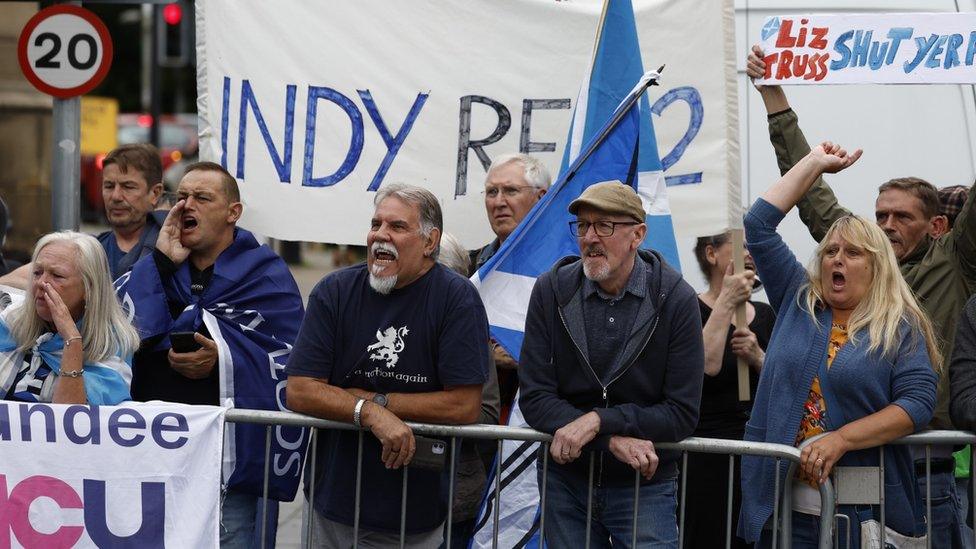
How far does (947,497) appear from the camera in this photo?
5.33 metres

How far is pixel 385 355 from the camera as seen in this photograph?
200 inches

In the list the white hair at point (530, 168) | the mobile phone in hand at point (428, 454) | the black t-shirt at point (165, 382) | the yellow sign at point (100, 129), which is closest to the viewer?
the mobile phone in hand at point (428, 454)

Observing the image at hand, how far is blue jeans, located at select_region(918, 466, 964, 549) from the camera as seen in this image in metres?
5.25

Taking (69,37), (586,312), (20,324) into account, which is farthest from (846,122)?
(69,37)

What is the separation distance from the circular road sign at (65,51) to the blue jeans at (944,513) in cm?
505

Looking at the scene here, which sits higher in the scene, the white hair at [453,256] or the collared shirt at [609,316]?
the white hair at [453,256]

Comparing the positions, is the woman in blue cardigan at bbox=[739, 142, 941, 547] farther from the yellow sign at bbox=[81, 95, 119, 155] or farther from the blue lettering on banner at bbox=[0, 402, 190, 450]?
the yellow sign at bbox=[81, 95, 119, 155]

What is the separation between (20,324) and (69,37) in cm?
342

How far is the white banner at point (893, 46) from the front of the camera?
5465 mm

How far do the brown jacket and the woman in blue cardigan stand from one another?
56cm

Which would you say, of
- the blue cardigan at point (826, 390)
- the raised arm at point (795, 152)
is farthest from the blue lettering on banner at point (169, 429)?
the raised arm at point (795, 152)

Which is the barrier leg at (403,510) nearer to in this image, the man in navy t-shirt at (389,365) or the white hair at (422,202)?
the man in navy t-shirt at (389,365)

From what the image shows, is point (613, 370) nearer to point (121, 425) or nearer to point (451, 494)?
point (451, 494)

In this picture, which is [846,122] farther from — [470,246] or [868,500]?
[868,500]
